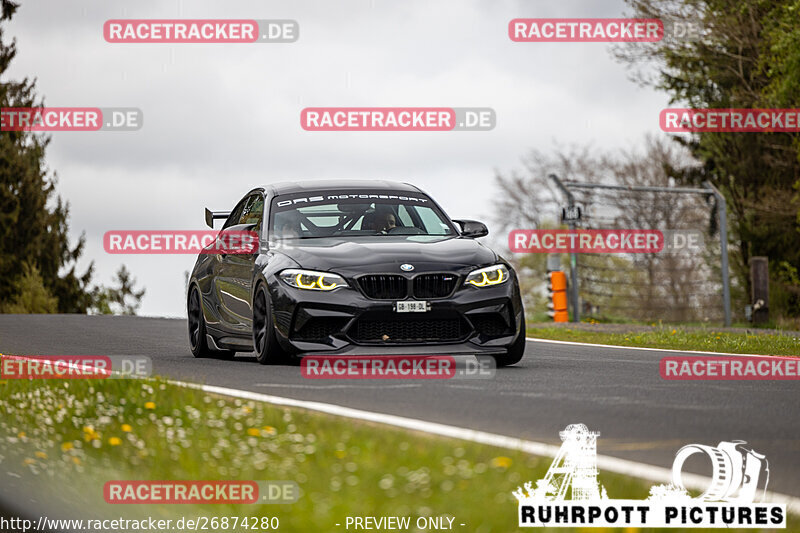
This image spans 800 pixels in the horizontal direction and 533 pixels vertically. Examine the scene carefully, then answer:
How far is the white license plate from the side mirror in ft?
5.92

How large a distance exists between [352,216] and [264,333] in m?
1.62

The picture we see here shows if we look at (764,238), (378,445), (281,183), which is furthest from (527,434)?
(764,238)

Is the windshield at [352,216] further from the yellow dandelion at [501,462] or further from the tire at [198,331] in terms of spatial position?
the yellow dandelion at [501,462]

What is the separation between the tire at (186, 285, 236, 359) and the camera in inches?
530

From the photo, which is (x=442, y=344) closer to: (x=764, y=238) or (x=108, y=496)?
(x=108, y=496)

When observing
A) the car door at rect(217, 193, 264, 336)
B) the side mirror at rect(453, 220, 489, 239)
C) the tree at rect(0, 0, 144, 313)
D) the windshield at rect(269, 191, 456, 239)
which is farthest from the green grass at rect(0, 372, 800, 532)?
the tree at rect(0, 0, 144, 313)

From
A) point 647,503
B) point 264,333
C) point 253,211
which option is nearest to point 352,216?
point 253,211

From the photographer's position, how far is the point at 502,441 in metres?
6.09

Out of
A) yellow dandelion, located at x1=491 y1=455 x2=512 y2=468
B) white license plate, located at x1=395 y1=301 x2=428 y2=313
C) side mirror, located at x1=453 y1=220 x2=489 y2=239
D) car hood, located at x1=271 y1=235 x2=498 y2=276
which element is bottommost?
yellow dandelion, located at x1=491 y1=455 x2=512 y2=468

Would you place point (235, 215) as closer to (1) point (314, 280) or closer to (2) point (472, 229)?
(2) point (472, 229)

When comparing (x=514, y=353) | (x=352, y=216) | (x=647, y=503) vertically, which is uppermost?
(x=352, y=216)

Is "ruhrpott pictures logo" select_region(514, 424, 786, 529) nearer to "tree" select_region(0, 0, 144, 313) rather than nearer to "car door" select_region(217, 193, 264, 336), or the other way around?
"car door" select_region(217, 193, 264, 336)

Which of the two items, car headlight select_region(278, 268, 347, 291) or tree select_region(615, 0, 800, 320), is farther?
tree select_region(615, 0, 800, 320)

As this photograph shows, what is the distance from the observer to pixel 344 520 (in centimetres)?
445
